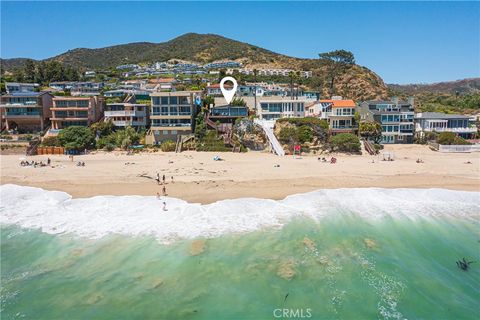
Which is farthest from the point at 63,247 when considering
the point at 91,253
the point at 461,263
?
the point at 461,263

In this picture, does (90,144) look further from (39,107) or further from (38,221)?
(38,221)

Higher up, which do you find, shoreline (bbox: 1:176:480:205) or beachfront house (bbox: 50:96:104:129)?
beachfront house (bbox: 50:96:104:129)

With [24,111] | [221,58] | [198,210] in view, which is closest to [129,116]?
[24,111]

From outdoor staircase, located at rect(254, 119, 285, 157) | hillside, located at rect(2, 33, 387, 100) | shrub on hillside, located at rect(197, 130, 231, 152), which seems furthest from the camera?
hillside, located at rect(2, 33, 387, 100)

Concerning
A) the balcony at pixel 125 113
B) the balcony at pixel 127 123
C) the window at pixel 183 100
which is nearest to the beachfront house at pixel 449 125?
the window at pixel 183 100

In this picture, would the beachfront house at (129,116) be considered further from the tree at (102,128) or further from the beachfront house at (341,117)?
the beachfront house at (341,117)

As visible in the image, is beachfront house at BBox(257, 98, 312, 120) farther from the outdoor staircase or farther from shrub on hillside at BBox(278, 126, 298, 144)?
shrub on hillside at BBox(278, 126, 298, 144)
